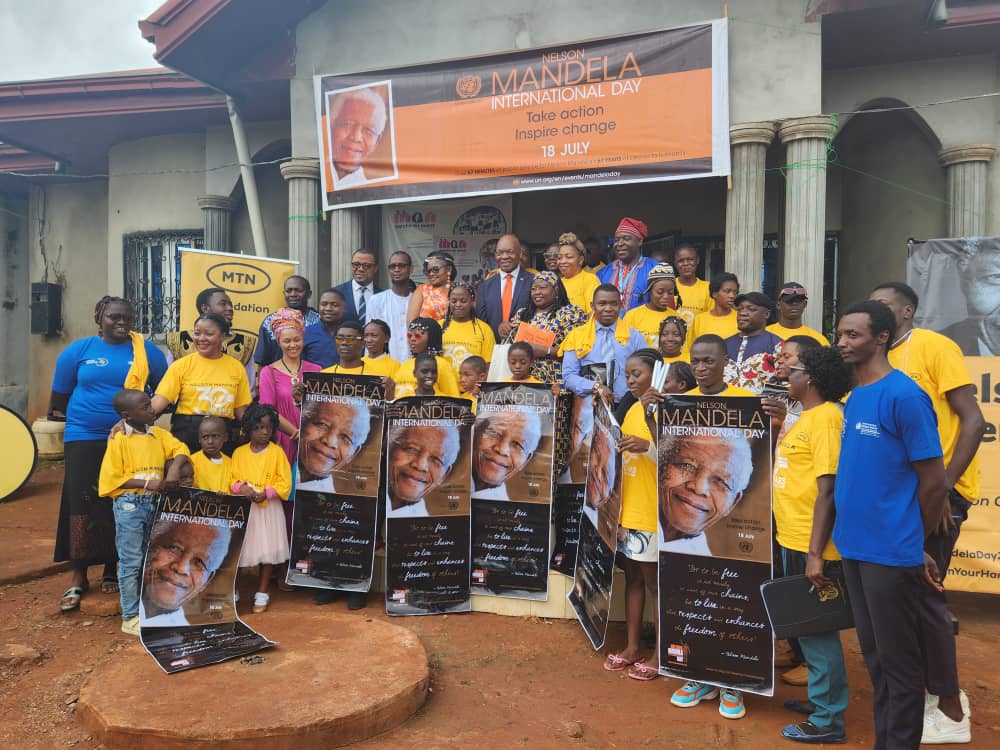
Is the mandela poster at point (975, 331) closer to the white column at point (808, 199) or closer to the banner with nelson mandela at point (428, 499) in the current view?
the white column at point (808, 199)

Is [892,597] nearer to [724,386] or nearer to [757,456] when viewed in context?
[757,456]

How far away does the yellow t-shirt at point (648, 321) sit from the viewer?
5441mm

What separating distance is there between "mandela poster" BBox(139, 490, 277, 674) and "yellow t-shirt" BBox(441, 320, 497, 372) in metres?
1.96

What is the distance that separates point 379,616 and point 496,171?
4.54 meters

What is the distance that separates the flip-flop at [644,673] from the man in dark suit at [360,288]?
4.07 metres

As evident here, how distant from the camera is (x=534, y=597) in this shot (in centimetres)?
492

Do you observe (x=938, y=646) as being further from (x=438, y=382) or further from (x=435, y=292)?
(x=435, y=292)

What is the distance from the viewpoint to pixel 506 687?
156 inches

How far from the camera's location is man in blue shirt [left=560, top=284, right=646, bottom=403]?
513 centimetres

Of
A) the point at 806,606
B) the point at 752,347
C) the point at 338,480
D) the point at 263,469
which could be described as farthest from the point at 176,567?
the point at 752,347

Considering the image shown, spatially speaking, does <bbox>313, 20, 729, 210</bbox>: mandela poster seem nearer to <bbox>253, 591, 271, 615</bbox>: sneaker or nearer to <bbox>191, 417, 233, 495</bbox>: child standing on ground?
<bbox>191, 417, 233, 495</bbox>: child standing on ground

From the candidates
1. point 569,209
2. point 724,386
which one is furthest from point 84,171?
point 724,386

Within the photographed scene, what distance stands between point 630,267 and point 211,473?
11.9 feet

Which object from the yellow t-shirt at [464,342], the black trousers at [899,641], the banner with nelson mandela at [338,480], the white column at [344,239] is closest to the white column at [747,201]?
the yellow t-shirt at [464,342]
